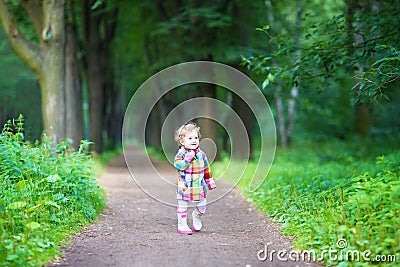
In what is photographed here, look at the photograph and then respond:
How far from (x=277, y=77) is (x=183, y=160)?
12.8 feet

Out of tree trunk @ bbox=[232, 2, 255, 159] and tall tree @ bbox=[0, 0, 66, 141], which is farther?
tree trunk @ bbox=[232, 2, 255, 159]

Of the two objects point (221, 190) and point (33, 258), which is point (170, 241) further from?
point (221, 190)

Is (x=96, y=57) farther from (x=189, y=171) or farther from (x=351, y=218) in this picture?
(x=351, y=218)

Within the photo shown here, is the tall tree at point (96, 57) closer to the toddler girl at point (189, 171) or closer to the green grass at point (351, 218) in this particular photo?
the toddler girl at point (189, 171)

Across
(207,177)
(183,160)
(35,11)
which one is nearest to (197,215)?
(207,177)

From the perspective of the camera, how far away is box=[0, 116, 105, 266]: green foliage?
5746mm

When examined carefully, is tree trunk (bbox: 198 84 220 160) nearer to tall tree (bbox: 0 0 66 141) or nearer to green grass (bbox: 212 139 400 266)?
tall tree (bbox: 0 0 66 141)

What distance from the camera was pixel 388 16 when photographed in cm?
1029

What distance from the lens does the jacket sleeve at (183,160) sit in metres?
7.36

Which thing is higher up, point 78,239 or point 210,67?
point 210,67

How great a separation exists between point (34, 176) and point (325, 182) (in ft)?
18.4

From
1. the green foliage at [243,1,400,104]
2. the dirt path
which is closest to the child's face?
the dirt path

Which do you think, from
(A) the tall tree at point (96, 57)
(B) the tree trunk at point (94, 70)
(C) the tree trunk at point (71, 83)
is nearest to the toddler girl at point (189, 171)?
(C) the tree trunk at point (71, 83)

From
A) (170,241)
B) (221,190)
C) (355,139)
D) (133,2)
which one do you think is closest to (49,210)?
(170,241)
